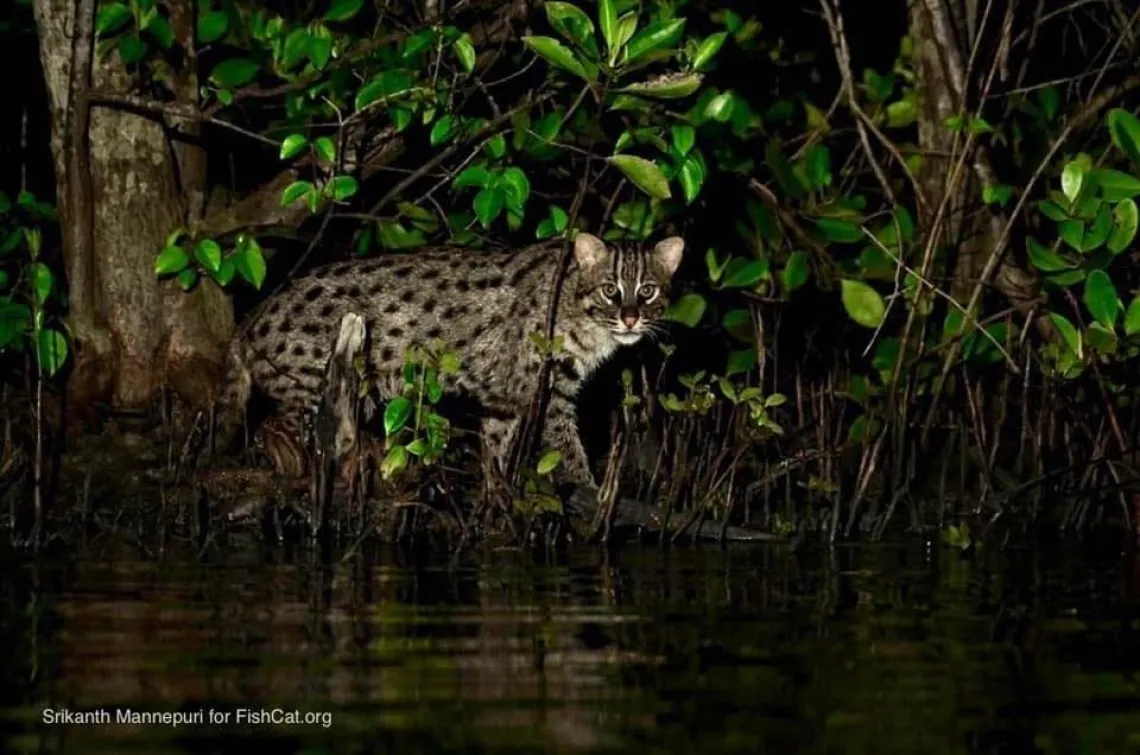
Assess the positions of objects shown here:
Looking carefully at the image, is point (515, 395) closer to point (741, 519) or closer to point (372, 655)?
point (741, 519)

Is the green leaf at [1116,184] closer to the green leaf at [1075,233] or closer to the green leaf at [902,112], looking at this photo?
the green leaf at [1075,233]

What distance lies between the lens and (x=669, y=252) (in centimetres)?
1267

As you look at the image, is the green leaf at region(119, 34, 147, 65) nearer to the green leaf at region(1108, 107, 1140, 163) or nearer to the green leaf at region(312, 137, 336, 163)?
the green leaf at region(312, 137, 336, 163)

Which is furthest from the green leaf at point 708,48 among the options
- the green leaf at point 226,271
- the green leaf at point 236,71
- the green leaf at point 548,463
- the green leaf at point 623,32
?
the green leaf at point 226,271

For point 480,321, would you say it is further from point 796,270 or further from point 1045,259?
point 1045,259

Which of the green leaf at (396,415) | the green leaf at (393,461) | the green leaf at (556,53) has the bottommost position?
the green leaf at (393,461)

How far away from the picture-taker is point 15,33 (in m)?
14.4

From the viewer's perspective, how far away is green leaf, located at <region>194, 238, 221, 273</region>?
11.7 metres

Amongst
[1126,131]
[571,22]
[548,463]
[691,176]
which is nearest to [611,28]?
[571,22]

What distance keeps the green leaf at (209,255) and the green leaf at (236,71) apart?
762mm

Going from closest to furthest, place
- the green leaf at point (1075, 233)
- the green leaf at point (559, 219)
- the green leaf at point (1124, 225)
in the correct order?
the green leaf at point (1124, 225), the green leaf at point (1075, 233), the green leaf at point (559, 219)

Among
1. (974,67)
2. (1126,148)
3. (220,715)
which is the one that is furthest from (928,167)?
(220,715)

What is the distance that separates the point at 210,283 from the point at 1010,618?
5.64 metres

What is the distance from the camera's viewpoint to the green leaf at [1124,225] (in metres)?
10.8
